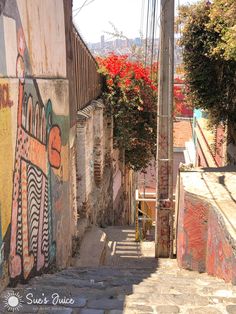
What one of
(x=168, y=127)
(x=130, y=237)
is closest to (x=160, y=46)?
(x=168, y=127)

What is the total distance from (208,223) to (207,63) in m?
3.94

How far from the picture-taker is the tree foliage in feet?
29.2

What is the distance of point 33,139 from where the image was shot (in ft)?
16.8

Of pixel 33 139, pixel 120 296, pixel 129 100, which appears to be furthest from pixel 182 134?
pixel 120 296

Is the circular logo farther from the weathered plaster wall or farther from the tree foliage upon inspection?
the tree foliage

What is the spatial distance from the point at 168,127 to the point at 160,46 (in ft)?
4.46

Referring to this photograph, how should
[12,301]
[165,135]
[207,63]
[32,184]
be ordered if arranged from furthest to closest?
[207,63]
[165,135]
[32,184]
[12,301]

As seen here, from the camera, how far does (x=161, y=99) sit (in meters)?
7.71

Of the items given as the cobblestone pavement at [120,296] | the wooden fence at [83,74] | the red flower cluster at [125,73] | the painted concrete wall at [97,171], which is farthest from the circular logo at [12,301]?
the red flower cluster at [125,73]

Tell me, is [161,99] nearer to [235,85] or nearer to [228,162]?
[235,85]

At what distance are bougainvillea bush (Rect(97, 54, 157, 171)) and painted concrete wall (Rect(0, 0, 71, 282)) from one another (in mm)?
6301

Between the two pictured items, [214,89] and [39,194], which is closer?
[39,194]

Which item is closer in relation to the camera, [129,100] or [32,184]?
[32,184]

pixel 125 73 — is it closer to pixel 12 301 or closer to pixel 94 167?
pixel 94 167
